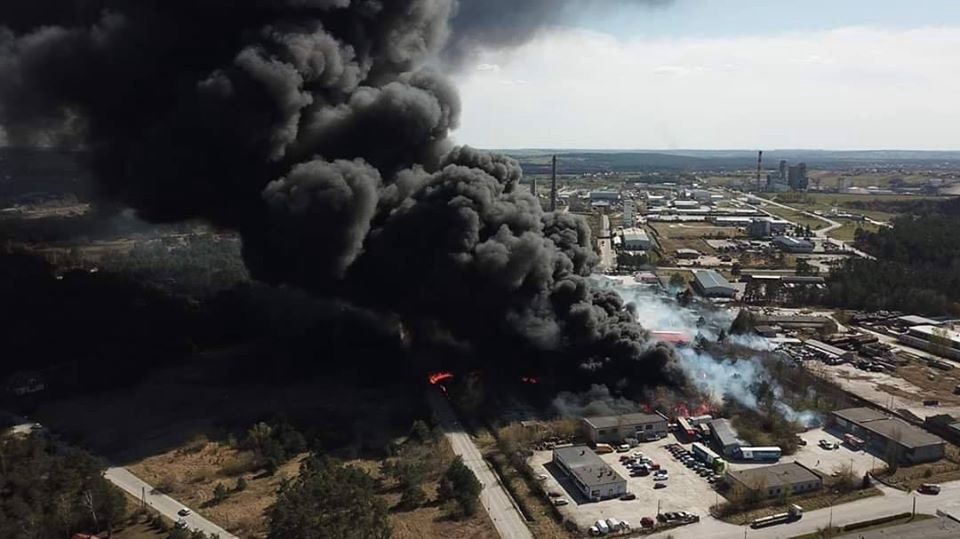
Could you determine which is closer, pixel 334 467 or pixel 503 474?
pixel 334 467

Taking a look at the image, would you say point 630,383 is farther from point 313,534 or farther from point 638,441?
point 313,534

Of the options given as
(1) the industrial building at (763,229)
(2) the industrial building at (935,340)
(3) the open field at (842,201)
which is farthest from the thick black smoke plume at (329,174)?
(3) the open field at (842,201)

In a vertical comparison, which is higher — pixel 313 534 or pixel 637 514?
pixel 313 534

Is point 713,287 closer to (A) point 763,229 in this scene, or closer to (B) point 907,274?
(B) point 907,274

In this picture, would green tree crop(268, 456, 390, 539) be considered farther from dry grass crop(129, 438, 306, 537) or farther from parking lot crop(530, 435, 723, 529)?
parking lot crop(530, 435, 723, 529)

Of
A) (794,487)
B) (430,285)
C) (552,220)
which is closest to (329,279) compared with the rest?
(430,285)

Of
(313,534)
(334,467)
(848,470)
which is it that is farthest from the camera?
(848,470)

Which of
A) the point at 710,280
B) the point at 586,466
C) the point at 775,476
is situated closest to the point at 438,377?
the point at 586,466

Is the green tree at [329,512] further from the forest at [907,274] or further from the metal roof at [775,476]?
the forest at [907,274]
